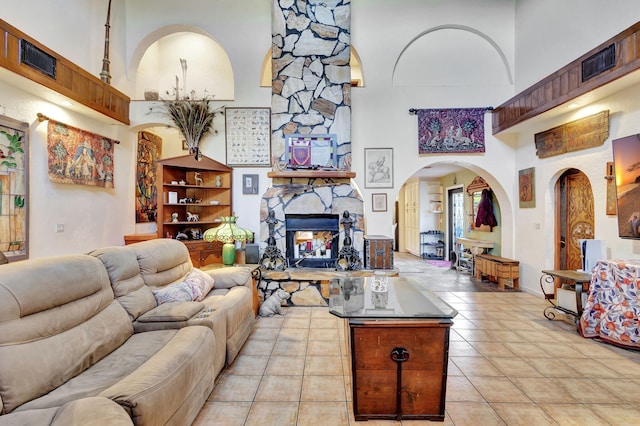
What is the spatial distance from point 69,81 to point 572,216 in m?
6.84

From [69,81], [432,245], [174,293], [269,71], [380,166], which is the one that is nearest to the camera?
[174,293]

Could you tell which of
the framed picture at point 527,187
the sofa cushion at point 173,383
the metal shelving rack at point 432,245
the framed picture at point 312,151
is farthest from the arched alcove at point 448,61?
the sofa cushion at point 173,383

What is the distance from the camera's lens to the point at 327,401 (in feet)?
6.84

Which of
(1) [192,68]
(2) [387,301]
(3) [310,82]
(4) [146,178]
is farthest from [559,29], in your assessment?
(4) [146,178]

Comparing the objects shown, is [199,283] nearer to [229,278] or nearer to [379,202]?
[229,278]

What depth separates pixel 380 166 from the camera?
5305 mm

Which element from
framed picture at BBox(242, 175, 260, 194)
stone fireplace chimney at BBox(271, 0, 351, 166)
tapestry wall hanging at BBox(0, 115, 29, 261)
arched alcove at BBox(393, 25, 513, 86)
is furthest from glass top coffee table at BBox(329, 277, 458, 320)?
arched alcove at BBox(393, 25, 513, 86)

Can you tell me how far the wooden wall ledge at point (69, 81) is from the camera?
Answer: 111 inches

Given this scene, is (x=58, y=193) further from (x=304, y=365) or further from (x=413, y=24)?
(x=413, y=24)

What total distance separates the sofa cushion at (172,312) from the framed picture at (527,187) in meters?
5.12

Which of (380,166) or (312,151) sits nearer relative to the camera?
(312,151)

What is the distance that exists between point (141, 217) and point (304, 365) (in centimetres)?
436

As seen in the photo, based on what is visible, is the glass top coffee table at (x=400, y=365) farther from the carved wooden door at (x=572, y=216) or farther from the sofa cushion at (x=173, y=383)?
the carved wooden door at (x=572, y=216)

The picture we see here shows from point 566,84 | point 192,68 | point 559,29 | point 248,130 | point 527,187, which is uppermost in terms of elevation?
point 192,68
